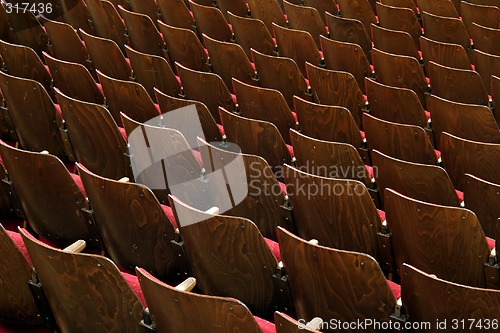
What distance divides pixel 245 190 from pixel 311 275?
0.12 m

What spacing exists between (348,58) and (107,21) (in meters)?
0.27

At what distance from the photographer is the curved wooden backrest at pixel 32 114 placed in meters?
0.56

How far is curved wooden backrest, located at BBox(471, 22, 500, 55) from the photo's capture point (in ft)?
2.56

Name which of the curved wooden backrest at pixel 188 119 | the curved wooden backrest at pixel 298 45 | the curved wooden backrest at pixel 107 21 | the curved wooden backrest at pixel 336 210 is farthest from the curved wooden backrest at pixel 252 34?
the curved wooden backrest at pixel 336 210

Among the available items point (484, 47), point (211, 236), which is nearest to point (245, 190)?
point (211, 236)

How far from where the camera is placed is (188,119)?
1.94ft

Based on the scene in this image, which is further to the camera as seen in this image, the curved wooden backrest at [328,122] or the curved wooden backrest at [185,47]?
the curved wooden backrest at [185,47]

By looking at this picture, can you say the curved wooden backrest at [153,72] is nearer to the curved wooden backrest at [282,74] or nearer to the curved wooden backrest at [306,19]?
the curved wooden backrest at [282,74]

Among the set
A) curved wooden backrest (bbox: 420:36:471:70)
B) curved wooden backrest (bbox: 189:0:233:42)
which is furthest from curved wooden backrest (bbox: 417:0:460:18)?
curved wooden backrest (bbox: 189:0:233:42)

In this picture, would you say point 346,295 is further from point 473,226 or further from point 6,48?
point 6,48

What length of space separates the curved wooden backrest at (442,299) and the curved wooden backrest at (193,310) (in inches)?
3.7

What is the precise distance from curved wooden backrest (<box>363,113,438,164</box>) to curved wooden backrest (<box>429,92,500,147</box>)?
2.5 inches

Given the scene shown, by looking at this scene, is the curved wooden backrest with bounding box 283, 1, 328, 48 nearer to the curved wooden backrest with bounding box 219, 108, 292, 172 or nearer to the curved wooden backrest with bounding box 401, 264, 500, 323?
the curved wooden backrest with bounding box 219, 108, 292, 172

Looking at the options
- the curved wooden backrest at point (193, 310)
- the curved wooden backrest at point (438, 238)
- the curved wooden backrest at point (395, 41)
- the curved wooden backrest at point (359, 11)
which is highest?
the curved wooden backrest at point (359, 11)
